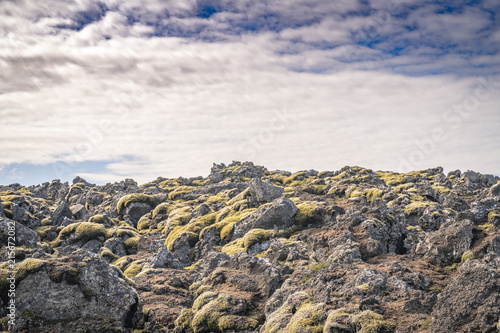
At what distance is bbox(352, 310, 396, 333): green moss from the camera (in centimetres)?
1386

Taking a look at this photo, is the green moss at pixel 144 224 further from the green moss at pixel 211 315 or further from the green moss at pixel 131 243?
the green moss at pixel 211 315

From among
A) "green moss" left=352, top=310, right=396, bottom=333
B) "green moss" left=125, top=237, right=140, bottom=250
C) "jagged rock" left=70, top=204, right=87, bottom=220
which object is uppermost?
"jagged rock" left=70, top=204, right=87, bottom=220

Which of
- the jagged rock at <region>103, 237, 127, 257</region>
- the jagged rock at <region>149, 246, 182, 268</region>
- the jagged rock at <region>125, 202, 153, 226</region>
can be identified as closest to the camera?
the jagged rock at <region>149, 246, 182, 268</region>

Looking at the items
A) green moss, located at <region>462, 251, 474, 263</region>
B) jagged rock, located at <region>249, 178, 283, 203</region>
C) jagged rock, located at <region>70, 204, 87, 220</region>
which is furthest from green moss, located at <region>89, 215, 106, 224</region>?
green moss, located at <region>462, 251, 474, 263</region>

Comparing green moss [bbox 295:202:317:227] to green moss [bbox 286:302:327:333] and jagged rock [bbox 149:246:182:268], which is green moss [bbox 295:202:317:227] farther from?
green moss [bbox 286:302:327:333]

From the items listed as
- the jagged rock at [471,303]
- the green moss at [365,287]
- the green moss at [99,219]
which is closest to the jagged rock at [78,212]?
the green moss at [99,219]

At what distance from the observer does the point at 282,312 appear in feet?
60.9

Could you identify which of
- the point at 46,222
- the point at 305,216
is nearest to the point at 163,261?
the point at 305,216

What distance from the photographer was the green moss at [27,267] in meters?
21.5

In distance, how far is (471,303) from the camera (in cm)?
1277

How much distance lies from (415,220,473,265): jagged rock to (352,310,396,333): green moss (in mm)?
9274

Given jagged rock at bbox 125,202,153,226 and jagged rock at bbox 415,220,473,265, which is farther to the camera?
jagged rock at bbox 125,202,153,226

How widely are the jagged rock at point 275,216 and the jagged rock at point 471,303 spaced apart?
2808 cm

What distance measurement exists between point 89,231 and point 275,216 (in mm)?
36231
